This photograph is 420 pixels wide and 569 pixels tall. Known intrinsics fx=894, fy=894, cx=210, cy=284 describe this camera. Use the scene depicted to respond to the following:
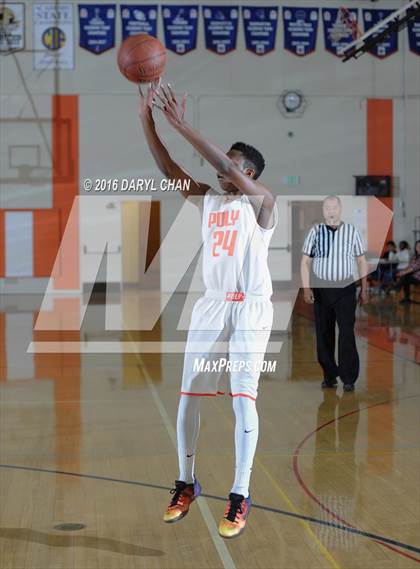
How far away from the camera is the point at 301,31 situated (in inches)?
1221

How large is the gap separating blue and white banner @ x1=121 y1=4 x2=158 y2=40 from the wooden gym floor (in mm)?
13319

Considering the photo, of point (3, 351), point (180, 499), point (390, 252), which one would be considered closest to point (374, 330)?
point (390, 252)

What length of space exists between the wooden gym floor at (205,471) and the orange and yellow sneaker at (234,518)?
1.41 feet

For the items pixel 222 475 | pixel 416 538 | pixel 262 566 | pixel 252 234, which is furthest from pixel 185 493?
pixel 222 475

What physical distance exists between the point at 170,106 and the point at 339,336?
10.4 m

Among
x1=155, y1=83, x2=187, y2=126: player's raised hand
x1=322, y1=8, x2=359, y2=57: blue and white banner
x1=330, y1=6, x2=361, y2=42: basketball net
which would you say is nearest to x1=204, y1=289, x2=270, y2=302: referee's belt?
x1=155, y1=83, x2=187, y2=126: player's raised hand

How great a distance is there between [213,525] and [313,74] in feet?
83.5

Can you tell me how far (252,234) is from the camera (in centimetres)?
217

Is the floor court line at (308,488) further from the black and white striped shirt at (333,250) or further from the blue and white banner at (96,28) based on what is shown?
the blue and white banner at (96,28)

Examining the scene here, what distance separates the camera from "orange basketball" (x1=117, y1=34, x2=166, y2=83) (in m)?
2.10

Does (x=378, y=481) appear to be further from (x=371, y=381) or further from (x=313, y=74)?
(x=313, y=74)

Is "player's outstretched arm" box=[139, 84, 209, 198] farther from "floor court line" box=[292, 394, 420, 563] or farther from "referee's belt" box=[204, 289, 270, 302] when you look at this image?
"floor court line" box=[292, 394, 420, 563]

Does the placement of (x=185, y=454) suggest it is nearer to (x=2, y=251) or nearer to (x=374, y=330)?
(x=374, y=330)

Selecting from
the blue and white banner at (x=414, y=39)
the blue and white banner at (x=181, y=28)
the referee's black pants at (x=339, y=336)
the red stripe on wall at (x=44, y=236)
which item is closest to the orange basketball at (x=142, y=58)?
the referee's black pants at (x=339, y=336)
